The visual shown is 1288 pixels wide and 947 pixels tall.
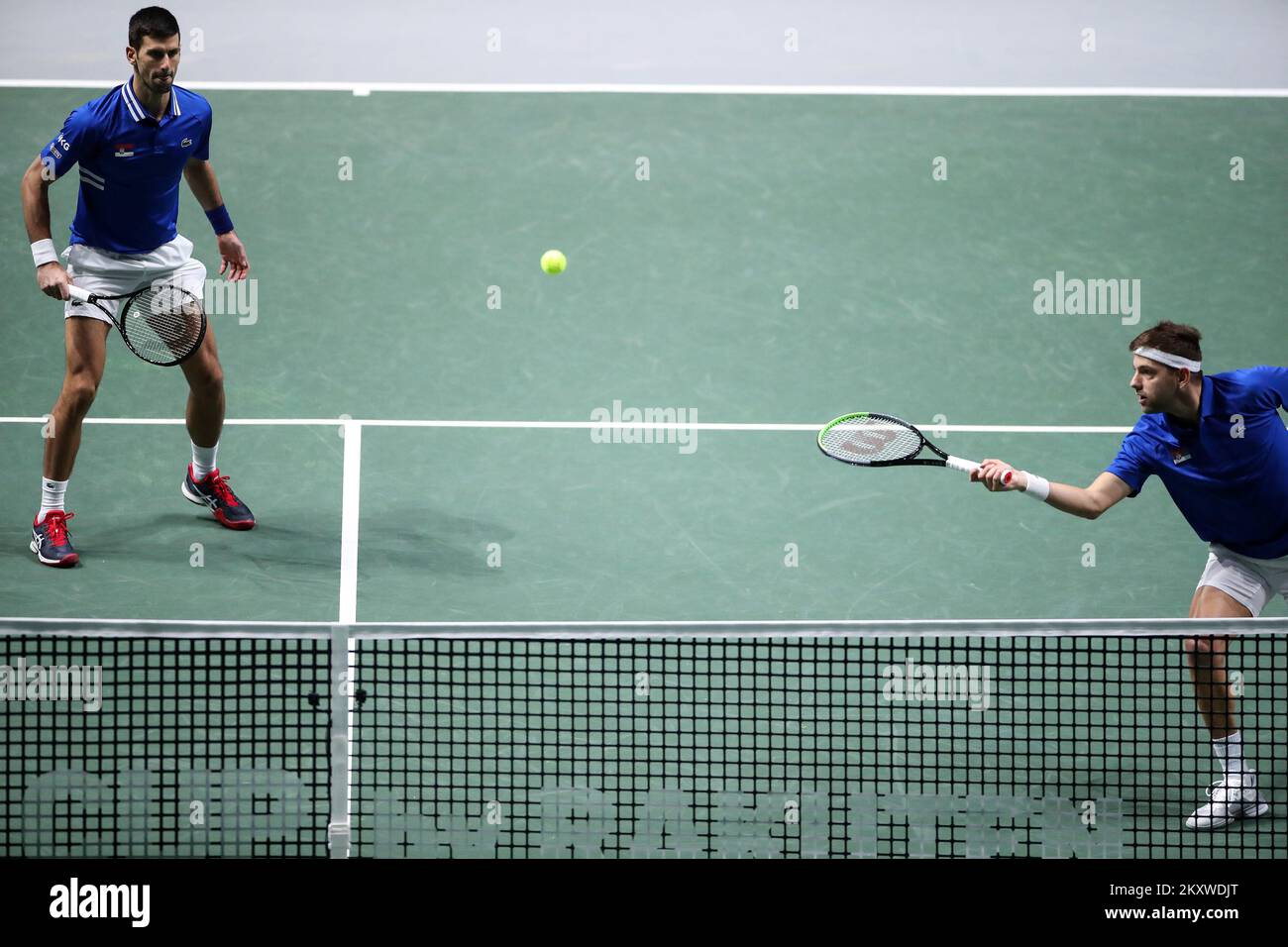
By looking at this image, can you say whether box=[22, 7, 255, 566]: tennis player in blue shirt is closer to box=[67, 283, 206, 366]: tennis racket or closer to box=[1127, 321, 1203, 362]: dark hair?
box=[67, 283, 206, 366]: tennis racket

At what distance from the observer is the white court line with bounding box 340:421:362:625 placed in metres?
8.22

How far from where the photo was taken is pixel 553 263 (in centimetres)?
1076

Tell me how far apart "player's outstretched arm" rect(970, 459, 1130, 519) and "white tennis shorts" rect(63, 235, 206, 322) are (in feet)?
13.2

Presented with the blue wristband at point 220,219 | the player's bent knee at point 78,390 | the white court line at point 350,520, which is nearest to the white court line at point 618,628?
the white court line at point 350,520

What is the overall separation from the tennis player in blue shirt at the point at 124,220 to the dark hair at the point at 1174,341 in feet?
14.1

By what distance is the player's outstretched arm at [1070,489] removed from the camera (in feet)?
19.8

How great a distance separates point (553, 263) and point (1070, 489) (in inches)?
199

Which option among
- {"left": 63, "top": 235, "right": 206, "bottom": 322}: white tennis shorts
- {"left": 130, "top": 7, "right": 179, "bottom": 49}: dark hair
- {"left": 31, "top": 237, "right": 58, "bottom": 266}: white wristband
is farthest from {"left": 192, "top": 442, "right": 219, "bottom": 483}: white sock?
{"left": 130, "top": 7, "right": 179, "bottom": 49}: dark hair

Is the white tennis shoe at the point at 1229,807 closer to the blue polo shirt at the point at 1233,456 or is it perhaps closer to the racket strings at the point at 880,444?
the blue polo shirt at the point at 1233,456

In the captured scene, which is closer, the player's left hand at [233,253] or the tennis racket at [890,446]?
the tennis racket at [890,446]

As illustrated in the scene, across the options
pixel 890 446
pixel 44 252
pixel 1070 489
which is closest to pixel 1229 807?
pixel 1070 489
